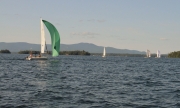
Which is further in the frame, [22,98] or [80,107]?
[22,98]

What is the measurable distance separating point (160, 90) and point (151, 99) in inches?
215

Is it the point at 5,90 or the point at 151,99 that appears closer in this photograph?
the point at 151,99

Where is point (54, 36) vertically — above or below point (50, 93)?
above

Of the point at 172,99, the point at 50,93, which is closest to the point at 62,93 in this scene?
the point at 50,93

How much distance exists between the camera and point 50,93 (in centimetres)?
2555

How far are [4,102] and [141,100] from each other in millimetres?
9675

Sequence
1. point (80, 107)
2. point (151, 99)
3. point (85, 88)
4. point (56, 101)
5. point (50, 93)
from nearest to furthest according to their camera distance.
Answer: point (80, 107)
point (56, 101)
point (151, 99)
point (50, 93)
point (85, 88)

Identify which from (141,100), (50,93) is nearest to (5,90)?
(50,93)

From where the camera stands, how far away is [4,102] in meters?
21.2

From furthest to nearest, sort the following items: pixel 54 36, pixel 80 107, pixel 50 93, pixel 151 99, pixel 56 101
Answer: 1. pixel 54 36
2. pixel 50 93
3. pixel 151 99
4. pixel 56 101
5. pixel 80 107

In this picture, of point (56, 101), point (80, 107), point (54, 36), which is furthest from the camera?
point (54, 36)

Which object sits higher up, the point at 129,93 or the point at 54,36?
the point at 54,36

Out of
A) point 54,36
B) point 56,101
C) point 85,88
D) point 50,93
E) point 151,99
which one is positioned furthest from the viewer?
point 54,36

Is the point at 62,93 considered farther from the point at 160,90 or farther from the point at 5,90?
the point at 160,90
